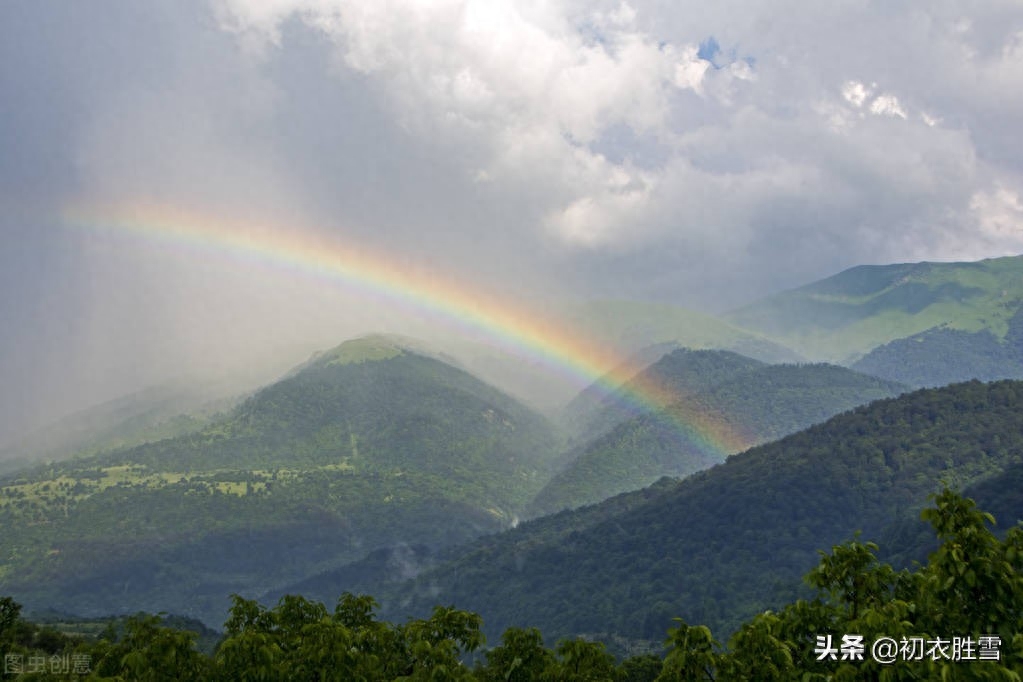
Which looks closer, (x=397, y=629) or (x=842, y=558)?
(x=842, y=558)

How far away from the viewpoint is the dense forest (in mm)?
20859

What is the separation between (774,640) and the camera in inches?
898

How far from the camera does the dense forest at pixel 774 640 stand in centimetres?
2086

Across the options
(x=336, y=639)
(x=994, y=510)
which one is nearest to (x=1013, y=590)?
(x=336, y=639)

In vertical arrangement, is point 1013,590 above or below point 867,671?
above

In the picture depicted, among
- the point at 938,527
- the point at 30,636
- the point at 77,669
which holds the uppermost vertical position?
the point at 938,527

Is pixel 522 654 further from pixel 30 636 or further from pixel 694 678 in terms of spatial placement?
pixel 30 636

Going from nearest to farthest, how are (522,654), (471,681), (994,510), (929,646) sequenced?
(929,646) → (471,681) → (522,654) → (994,510)

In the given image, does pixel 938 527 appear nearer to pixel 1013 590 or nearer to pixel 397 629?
pixel 1013 590

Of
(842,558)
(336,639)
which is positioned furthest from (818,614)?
(336,639)

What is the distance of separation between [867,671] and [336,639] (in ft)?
55.8

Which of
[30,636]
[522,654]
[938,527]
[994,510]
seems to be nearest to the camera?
[938,527]

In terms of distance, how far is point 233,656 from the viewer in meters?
25.8

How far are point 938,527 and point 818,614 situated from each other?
5303 millimetres
